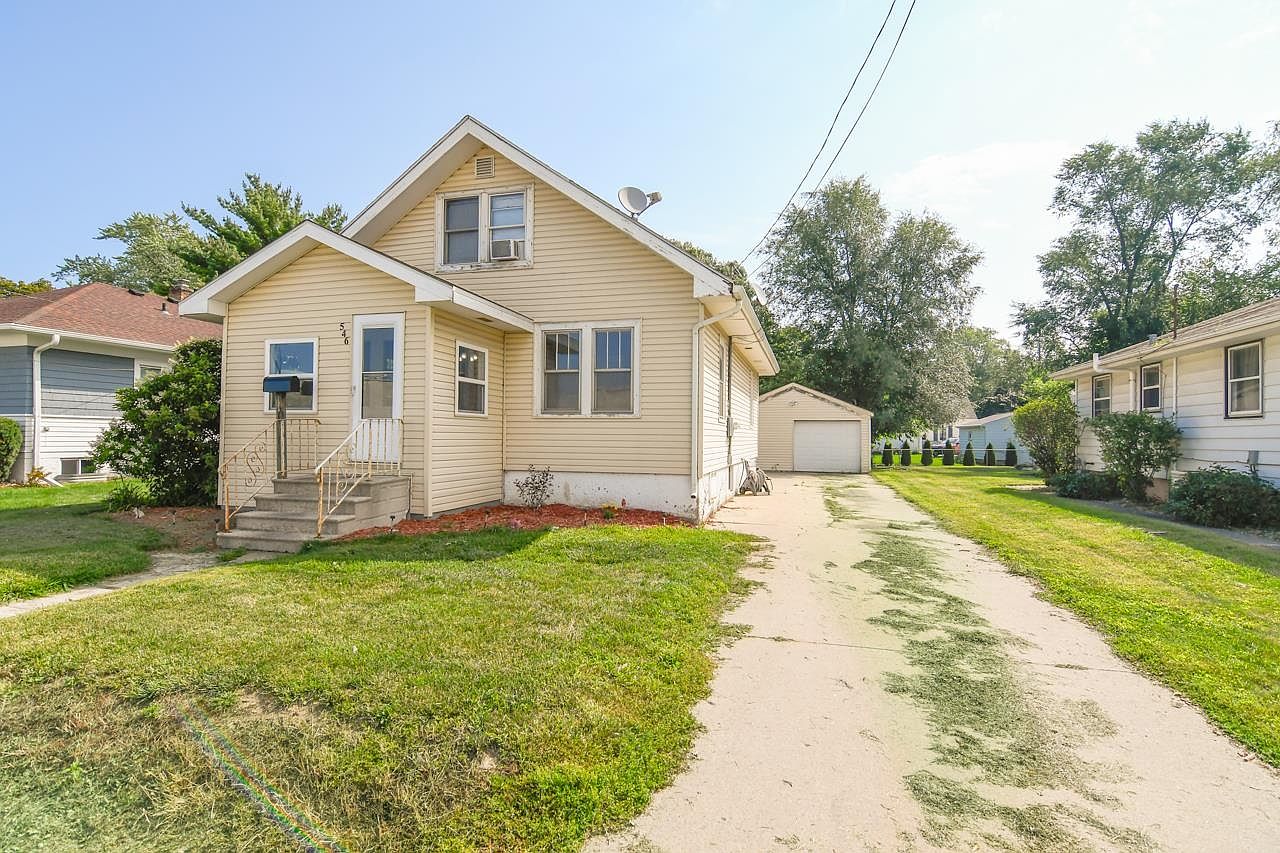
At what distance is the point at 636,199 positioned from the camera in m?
10.3

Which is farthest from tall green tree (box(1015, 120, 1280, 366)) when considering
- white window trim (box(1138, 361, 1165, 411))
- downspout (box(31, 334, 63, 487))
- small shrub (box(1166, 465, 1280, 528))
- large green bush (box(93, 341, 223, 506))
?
downspout (box(31, 334, 63, 487))

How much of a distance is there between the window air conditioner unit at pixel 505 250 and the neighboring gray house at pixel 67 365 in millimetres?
7395

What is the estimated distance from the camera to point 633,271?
9.32 meters

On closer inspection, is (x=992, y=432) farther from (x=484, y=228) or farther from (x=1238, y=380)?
(x=484, y=228)

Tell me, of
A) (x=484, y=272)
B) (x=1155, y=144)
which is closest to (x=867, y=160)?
(x=484, y=272)

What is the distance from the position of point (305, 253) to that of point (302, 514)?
397 centimetres

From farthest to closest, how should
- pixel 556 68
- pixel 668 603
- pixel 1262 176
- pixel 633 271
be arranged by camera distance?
pixel 1262 176
pixel 556 68
pixel 633 271
pixel 668 603

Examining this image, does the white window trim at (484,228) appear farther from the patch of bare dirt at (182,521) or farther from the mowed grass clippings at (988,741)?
the mowed grass clippings at (988,741)

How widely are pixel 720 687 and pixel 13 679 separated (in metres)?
3.95

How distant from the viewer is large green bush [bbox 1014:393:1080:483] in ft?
54.7

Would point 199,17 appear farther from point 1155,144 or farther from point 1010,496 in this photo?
point 1155,144

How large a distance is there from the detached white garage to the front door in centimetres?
1713

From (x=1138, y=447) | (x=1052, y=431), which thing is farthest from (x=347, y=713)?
(x=1052, y=431)

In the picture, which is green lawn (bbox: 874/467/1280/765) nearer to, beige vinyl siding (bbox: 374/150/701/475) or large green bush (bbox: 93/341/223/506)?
beige vinyl siding (bbox: 374/150/701/475)
